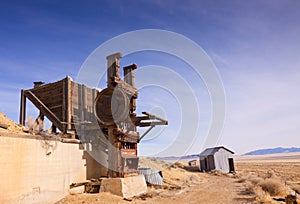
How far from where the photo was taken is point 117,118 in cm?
1427

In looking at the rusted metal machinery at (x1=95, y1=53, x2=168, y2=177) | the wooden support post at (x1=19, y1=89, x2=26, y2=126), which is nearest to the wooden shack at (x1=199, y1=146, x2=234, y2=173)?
the rusted metal machinery at (x1=95, y1=53, x2=168, y2=177)

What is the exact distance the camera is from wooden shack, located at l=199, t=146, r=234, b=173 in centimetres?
3801

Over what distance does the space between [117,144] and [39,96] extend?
711 cm

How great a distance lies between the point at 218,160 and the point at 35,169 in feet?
107

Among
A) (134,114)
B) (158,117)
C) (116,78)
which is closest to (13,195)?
(116,78)

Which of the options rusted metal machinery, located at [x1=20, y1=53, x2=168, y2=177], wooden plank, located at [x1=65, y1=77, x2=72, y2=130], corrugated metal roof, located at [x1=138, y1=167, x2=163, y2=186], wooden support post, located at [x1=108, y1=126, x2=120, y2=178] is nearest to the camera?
wooden support post, located at [x1=108, y1=126, x2=120, y2=178]

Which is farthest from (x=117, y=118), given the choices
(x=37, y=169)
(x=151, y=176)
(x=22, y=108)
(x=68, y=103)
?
(x=22, y=108)

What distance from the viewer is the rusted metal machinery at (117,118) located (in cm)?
1409

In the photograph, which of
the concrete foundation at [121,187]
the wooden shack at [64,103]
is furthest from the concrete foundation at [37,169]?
the wooden shack at [64,103]

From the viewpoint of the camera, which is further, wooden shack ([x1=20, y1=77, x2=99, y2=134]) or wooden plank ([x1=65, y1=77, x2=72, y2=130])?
wooden shack ([x1=20, y1=77, x2=99, y2=134])

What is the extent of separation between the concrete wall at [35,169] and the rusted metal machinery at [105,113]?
2.10m

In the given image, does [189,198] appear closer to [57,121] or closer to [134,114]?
[134,114]

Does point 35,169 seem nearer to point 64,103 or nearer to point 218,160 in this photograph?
point 64,103

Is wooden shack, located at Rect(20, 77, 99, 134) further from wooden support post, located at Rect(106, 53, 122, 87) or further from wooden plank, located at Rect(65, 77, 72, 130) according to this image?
wooden support post, located at Rect(106, 53, 122, 87)
